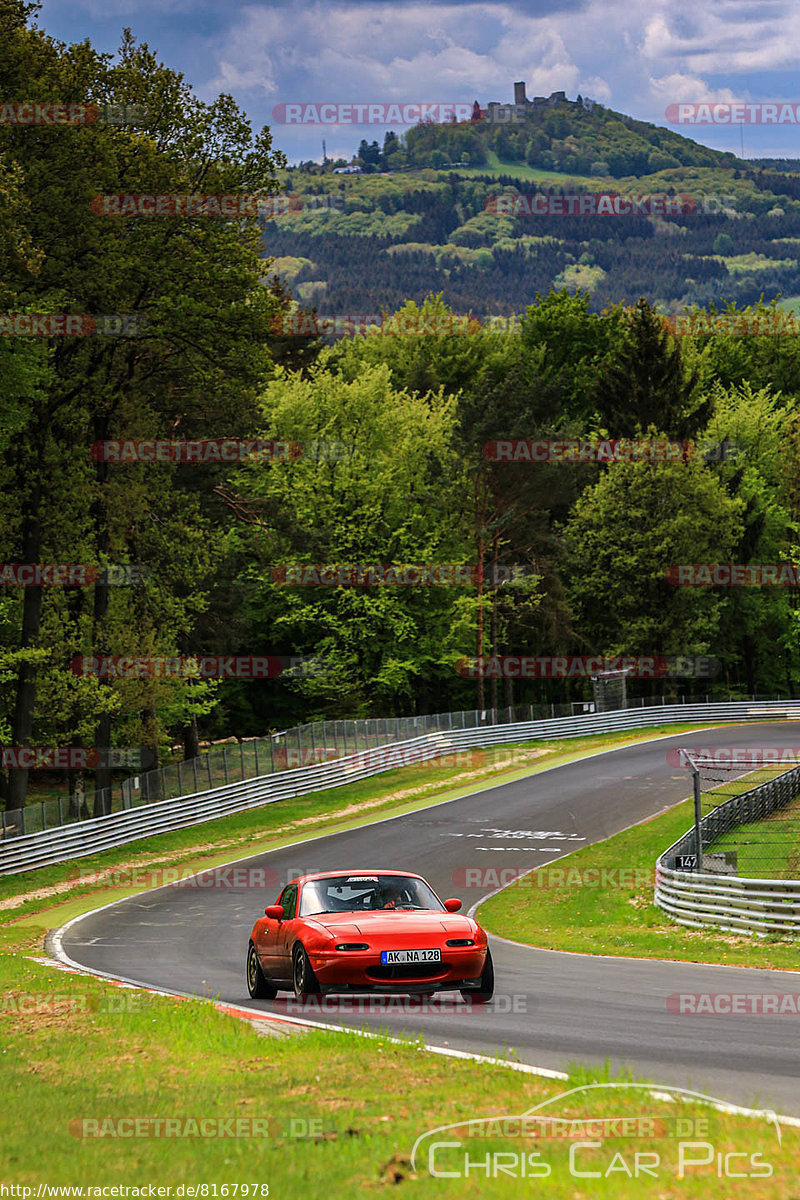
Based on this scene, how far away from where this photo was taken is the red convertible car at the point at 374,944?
39.3 ft

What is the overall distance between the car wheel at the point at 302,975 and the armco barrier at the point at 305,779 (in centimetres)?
2298

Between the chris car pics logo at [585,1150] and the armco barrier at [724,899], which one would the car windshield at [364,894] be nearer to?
the chris car pics logo at [585,1150]

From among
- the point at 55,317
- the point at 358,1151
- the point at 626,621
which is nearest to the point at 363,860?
the point at 55,317

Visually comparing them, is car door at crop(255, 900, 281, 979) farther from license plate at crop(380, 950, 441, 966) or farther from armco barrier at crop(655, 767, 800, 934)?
armco barrier at crop(655, 767, 800, 934)

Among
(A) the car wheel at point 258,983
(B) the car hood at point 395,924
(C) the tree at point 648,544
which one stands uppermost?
(C) the tree at point 648,544

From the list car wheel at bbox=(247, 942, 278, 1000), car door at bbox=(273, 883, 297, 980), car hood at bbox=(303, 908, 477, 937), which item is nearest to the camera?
car hood at bbox=(303, 908, 477, 937)

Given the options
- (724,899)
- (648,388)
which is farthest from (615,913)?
(648,388)

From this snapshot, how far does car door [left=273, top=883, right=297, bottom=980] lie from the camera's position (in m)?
13.0

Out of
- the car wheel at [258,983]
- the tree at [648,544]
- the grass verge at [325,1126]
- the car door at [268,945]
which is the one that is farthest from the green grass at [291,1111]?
the tree at [648,544]

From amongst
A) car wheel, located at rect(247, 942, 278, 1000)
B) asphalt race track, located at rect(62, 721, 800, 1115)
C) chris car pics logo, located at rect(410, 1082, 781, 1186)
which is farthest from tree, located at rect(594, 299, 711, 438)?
chris car pics logo, located at rect(410, 1082, 781, 1186)

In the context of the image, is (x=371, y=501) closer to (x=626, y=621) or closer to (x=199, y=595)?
(x=626, y=621)

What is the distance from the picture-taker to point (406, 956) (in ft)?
39.3

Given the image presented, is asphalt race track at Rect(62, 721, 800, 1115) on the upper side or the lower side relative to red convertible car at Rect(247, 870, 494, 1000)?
lower

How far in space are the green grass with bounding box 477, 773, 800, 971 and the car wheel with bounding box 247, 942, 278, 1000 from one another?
22.6 feet
